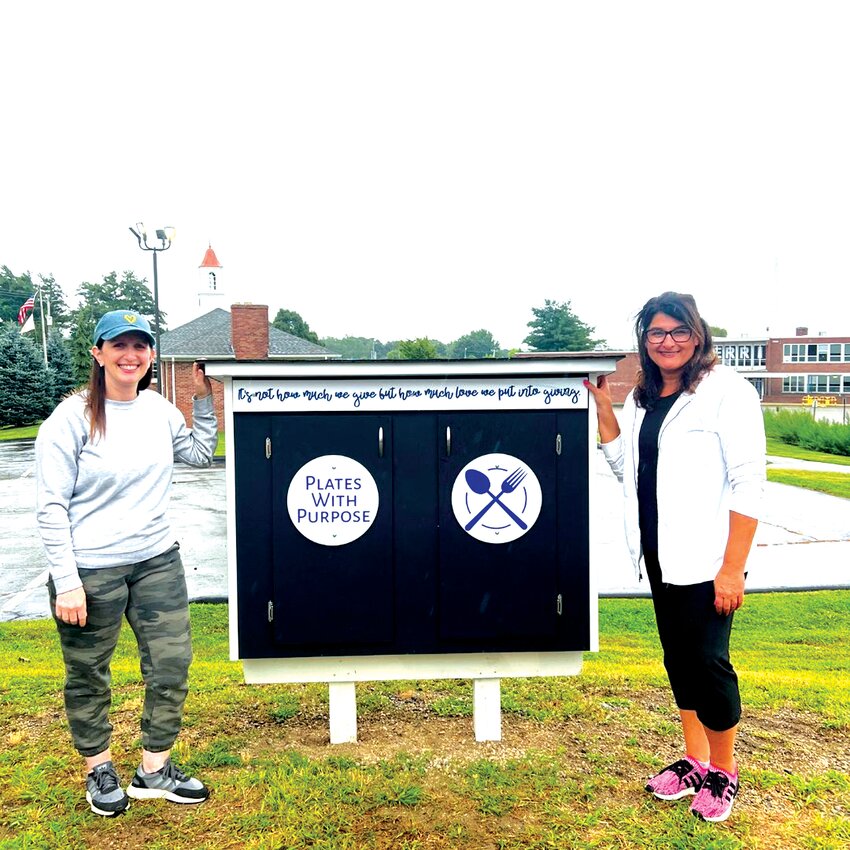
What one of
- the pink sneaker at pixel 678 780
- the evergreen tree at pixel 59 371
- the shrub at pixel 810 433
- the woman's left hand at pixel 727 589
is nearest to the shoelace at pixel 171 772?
the pink sneaker at pixel 678 780

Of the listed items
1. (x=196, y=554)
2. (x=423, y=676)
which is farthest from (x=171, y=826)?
(x=196, y=554)

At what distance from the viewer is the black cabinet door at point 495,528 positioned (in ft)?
11.7

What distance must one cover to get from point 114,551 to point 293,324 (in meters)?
85.9

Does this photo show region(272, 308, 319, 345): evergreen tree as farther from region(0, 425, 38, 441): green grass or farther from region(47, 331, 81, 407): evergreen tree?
region(0, 425, 38, 441): green grass

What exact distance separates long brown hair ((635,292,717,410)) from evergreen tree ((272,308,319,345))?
279 feet

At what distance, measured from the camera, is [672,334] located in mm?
3061

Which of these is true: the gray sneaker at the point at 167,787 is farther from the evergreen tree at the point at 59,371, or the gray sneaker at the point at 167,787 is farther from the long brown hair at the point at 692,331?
the evergreen tree at the point at 59,371

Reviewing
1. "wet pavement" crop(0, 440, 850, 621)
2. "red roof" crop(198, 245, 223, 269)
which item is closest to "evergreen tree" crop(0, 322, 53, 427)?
"red roof" crop(198, 245, 223, 269)

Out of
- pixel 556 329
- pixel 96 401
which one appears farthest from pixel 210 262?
pixel 96 401

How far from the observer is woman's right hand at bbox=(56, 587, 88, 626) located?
9.37 feet

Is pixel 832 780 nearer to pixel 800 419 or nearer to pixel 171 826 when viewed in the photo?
pixel 171 826

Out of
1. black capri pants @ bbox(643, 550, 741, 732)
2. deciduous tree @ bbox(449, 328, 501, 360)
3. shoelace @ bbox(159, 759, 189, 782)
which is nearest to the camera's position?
black capri pants @ bbox(643, 550, 741, 732)

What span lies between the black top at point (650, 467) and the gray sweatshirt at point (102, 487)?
1.96 metres

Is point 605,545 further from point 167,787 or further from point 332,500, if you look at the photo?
point 167,787
